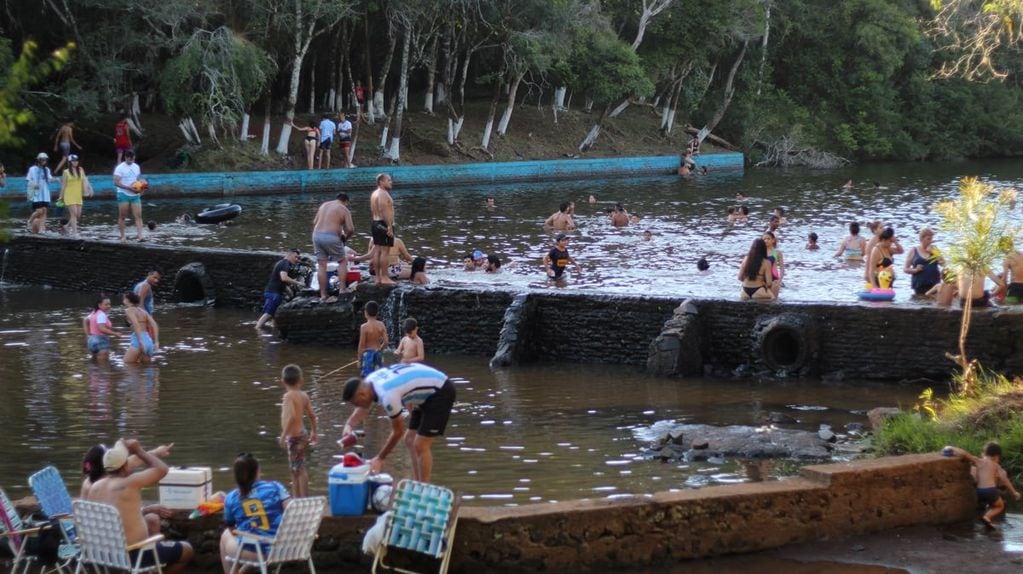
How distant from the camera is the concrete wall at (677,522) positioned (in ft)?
30.9

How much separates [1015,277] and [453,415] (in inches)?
330

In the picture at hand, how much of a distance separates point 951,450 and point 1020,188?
Answer: 3933cm

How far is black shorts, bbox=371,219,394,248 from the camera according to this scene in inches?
768

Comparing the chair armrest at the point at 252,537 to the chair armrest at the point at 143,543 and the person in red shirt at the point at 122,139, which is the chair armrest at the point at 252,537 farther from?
the person in red shirt at the point at 122,139

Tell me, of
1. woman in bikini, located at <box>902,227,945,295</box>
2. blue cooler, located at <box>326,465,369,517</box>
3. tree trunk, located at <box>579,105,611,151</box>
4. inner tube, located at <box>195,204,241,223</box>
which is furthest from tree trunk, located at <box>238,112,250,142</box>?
blue cooler, located at <box>326,465,369,517</box>

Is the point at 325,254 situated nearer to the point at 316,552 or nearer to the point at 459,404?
the point at 459,404

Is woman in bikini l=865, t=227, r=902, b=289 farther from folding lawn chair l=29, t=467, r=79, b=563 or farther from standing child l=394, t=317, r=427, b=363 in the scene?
folding lawn chair l=29, t=467, r=79, b=563

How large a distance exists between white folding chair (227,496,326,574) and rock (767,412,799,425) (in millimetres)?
7122

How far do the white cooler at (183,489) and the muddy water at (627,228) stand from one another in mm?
10484

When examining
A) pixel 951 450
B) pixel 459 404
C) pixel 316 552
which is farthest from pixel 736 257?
pixel 316 552

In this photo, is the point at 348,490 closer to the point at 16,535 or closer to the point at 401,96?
the point at 16,535

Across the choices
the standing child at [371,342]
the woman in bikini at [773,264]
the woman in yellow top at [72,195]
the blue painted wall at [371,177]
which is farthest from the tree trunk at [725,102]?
the standing child at [371,342]

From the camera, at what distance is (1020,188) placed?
154ft

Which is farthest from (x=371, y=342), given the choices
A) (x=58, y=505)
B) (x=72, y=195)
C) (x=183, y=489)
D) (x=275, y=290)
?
(x=72, y=195)
